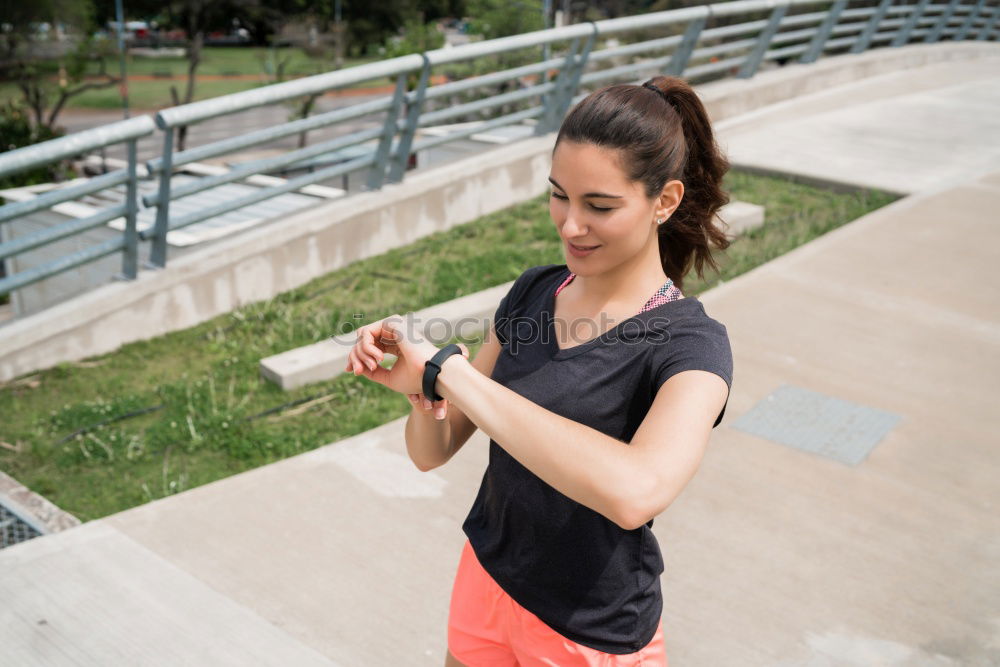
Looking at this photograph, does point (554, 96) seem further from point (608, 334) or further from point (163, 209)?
point (608, 334)

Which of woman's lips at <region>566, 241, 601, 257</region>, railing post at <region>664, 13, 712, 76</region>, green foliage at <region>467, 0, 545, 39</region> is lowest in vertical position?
green foliage at <region>467, 0, 545, 39</region>

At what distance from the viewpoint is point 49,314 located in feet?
17.6

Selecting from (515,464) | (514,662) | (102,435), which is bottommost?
(102,435)

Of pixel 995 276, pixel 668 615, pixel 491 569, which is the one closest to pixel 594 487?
pixel 491 569

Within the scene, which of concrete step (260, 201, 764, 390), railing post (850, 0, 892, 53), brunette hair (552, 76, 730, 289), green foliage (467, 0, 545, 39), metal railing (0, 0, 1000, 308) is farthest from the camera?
green foliage (467, 0, 545, 39)

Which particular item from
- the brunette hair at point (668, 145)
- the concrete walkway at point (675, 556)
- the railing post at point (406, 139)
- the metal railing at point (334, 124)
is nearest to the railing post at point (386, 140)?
the metal railing at point (334, 124)

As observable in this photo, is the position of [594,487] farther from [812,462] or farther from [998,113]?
[998,113]

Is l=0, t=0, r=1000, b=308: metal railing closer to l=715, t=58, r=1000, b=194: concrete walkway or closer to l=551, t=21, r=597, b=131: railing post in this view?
l=551, t=21, r=597, b=131: railing post

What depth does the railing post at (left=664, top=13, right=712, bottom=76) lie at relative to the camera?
31.1ft

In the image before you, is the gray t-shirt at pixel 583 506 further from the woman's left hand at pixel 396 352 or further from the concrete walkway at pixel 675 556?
the concrete walkway at pixel 675 556

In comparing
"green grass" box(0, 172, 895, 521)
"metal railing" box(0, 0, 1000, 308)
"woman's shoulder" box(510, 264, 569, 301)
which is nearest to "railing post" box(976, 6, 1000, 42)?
"metal railing" box(0, 0, 1000, 308)

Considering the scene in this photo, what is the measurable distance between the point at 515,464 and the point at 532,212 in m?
6.10

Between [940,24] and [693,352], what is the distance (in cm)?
1676

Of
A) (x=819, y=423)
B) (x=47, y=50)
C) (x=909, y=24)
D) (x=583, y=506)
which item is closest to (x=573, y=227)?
(x=583, y=506)
